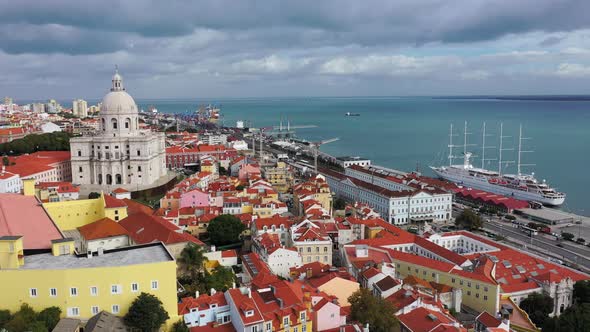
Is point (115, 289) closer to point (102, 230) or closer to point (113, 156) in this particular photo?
point (102, 230)

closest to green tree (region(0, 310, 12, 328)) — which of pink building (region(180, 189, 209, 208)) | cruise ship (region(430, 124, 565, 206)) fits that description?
pink building (region(180, 189, 209, 208))

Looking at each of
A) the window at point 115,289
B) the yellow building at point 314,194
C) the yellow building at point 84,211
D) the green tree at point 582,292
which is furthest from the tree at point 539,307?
the yellow building at point 84,211

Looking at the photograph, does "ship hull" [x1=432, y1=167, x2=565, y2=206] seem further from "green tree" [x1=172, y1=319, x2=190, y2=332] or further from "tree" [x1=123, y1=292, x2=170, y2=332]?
"tree" [x1=123, y1=292, x2=170, y2=332]

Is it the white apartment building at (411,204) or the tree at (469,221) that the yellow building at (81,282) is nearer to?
the tree at (469,221)

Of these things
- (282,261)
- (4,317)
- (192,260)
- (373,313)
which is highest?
(4,317)

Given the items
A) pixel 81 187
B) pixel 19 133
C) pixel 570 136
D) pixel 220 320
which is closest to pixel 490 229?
pixel 220 320

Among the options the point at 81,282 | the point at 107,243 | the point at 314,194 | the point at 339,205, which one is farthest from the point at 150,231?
the point at 339,205
